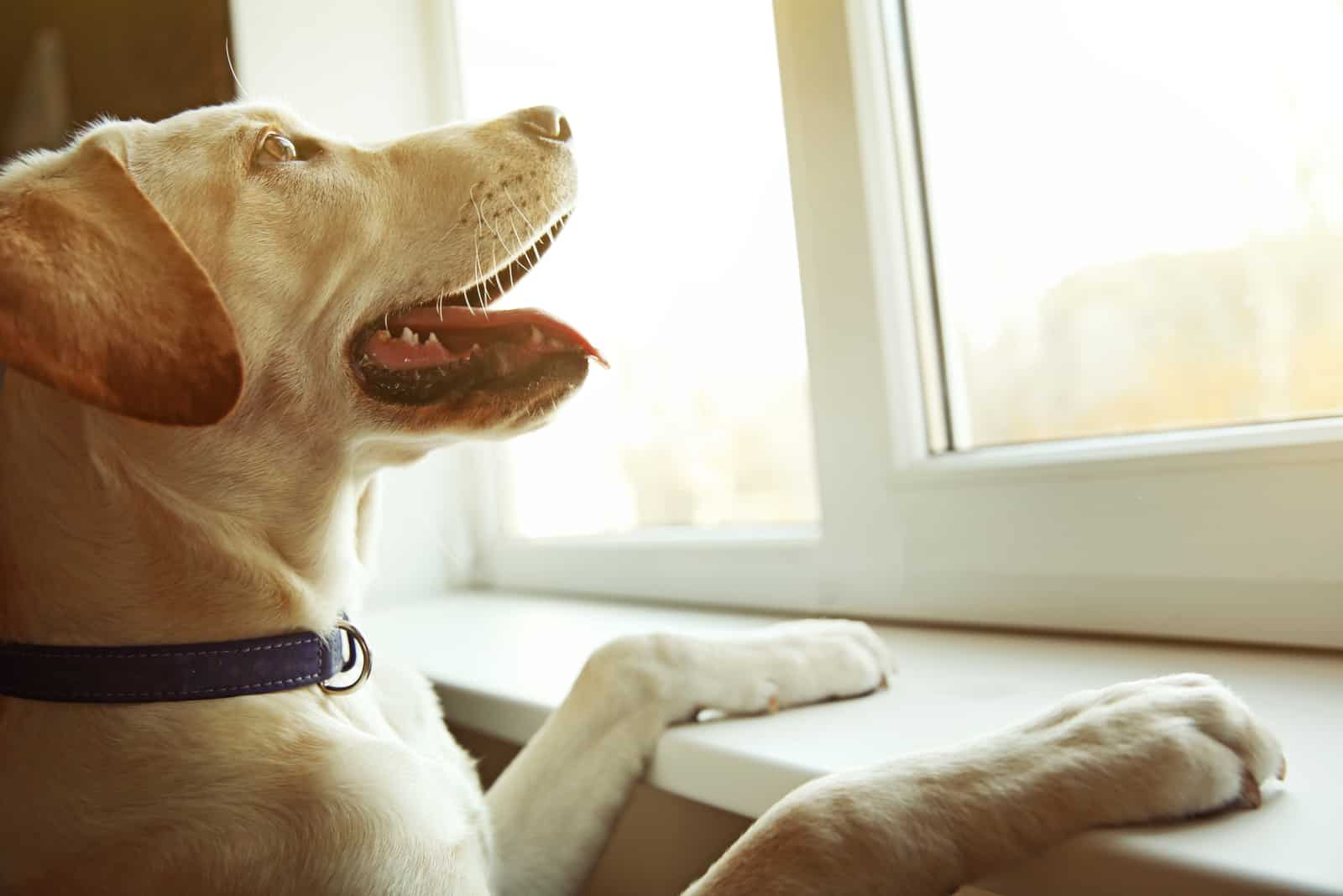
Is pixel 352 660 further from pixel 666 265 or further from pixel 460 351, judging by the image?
pixel 666 265

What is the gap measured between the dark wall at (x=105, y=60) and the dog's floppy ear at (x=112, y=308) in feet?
2.90

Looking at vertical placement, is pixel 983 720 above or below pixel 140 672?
below

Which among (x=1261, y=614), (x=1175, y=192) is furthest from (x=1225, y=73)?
(x=1261, y=614)

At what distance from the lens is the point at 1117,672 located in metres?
0.92

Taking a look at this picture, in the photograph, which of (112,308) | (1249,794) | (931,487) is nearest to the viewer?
(1249,794)

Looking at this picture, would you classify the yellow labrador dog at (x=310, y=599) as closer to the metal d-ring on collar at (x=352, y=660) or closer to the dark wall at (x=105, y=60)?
the metal d-ring on collar at (x=352, y=660)

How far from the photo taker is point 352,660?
993 millimetres

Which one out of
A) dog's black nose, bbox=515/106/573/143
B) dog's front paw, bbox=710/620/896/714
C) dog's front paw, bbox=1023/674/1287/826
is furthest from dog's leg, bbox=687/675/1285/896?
dog's black nose, bbox=515/106/573/143

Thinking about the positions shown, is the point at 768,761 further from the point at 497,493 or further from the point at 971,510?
the point at 497,493

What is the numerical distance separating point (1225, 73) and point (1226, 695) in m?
0.63

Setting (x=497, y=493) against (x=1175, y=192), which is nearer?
(x=1175, y=192)

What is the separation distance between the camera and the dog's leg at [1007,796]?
632 millimetres

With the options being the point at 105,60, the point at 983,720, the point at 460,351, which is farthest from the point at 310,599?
the point at 105,60

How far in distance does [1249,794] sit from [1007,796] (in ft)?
0.47
